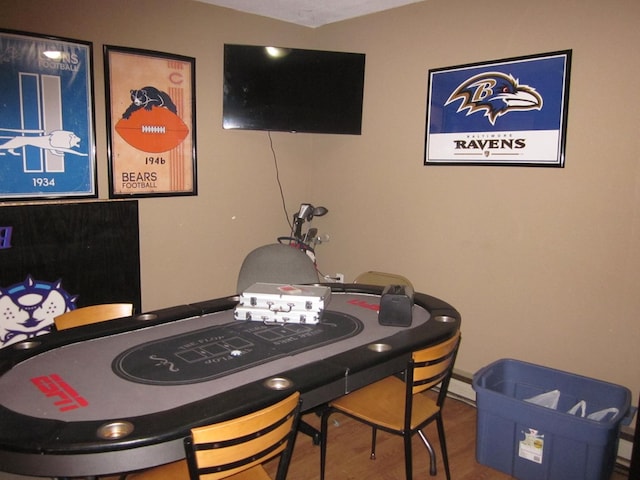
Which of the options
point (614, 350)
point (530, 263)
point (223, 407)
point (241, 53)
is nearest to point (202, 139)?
point (241, 53)

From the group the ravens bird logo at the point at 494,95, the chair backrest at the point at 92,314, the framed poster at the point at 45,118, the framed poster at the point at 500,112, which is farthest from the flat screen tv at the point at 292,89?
the chair backrest at the point at 92,314

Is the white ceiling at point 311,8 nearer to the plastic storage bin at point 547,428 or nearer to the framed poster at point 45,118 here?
the framed poster at point 45,118

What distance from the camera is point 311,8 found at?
383 centimetres

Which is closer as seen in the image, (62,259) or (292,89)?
(62,259)

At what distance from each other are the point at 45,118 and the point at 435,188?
8.36ft

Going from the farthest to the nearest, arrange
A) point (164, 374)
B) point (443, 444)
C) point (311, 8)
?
1. point (311, 8)
2. point (443, 444)
3. point (164, 374)

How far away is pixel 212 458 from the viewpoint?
148 centimetres

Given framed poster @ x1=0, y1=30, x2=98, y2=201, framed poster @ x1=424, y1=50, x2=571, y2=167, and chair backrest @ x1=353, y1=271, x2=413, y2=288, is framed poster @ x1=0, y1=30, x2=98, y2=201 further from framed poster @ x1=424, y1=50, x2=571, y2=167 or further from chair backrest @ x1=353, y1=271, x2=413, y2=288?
framed poster @ x1=424, y1=50, x2=571, y2=167

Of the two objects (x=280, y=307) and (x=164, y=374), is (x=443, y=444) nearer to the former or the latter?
(x=280, y=307)

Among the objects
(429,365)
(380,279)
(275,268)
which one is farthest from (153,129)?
(429,365)

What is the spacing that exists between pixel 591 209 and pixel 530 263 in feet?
1.57

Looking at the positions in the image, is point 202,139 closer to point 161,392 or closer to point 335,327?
point 335,327

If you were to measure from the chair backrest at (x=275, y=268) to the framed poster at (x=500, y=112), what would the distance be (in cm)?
119

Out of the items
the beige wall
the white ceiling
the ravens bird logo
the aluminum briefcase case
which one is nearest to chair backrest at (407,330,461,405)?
the aluminum briefcase case
